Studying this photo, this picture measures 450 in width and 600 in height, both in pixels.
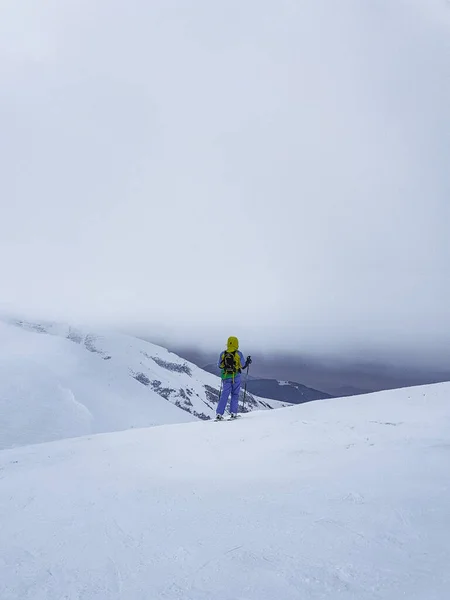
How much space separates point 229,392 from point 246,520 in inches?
421

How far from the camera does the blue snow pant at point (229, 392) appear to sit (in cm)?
1573

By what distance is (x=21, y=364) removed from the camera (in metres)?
40.0

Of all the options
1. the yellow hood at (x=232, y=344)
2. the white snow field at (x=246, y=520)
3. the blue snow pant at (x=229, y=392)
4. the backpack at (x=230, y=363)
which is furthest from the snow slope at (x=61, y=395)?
the white snow field at (x=246, y=520)

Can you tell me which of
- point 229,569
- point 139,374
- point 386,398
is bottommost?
point 139,374

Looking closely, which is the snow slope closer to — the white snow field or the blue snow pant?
the blue snow pant

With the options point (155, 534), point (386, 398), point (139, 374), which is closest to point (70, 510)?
point (155, 534)

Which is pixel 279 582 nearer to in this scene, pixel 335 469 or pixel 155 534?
pixel 155 534

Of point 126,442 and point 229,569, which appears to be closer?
point 229,569

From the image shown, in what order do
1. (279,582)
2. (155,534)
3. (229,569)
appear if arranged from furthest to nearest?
1. (155,534)
2. (229,569)
3. (279,582)

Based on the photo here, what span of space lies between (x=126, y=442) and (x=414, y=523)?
8681 mm

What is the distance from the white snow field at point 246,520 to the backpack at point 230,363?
228 inches

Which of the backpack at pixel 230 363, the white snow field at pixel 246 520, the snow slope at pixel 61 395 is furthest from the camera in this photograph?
the snow slope at pixel 61 395

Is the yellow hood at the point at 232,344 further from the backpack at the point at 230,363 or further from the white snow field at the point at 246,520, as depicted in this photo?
the white snow field at the point at 246,520

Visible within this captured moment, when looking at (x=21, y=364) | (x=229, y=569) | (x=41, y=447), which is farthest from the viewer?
(x=21, y=364)
